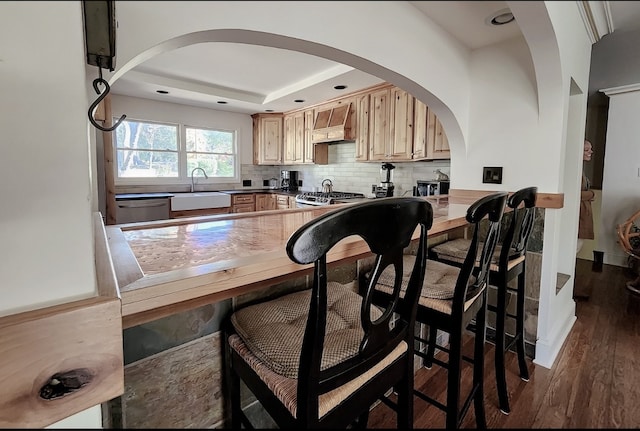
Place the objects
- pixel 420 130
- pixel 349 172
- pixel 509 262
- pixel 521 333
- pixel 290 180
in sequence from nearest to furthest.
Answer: pixel 509 262 → pixel 521 333 → pixel 420 130 → pixel 349 172 → pixel 290 180

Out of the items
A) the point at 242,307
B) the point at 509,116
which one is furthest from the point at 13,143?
the point at 509,116

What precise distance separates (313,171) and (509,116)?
402 centimetres

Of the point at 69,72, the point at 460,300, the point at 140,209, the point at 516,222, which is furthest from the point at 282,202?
the point at 69,72

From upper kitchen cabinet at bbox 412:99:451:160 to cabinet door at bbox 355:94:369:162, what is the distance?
673 millimetres

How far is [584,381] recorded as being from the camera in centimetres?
75

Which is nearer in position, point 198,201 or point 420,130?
point 420,130

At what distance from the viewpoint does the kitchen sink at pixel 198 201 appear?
393 cm

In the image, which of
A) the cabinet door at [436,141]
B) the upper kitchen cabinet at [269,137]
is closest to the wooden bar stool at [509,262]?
the cabinet door at [436,141]

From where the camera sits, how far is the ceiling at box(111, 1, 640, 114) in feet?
0.99

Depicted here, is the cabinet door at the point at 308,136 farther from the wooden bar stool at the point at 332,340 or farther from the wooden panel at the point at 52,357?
the wooden panel at the point at 52,357

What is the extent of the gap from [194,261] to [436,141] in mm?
2600

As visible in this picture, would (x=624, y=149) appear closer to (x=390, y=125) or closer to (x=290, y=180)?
(x=390, y=125)

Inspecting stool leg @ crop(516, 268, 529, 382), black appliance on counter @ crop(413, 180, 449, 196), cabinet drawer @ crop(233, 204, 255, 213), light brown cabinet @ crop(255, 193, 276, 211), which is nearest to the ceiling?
black appliance on counter @ crop(413, 180, 449, 196)

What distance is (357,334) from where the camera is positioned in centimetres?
79
